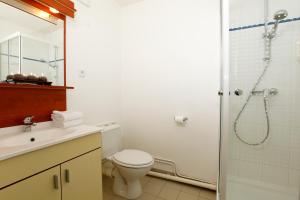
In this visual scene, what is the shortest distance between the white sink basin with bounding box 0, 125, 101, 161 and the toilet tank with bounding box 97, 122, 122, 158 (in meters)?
0.43

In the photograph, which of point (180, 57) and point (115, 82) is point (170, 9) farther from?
point (115, 82)

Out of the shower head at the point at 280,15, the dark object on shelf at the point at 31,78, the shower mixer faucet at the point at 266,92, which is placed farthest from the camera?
the shower mixer faucet at the point at 266,92

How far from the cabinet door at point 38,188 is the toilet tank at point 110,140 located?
2.21 ft


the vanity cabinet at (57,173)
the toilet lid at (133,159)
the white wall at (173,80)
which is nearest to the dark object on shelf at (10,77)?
the vanity cabinet at (57,173)

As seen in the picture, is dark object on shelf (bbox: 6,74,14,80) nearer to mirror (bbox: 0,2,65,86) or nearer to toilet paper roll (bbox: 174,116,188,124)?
mirror (bbox: 0,2,65,86)

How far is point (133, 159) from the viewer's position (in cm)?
151

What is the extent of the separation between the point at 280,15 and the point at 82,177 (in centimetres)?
213

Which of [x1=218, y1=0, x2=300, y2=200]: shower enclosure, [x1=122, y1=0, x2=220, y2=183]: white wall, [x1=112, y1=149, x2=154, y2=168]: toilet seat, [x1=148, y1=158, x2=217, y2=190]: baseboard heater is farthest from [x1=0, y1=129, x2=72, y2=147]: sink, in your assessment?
[x1=218, y1=0, x2=300, y2=200]: shower enclosure

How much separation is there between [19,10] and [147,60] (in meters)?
1.29

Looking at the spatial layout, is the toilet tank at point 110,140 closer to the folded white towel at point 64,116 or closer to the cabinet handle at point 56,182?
the folded white towel at point 64,116

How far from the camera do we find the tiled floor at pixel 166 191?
1.60 meters

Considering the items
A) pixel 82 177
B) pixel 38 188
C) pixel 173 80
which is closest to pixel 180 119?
pixel 173 80

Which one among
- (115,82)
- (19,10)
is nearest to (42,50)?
(19,10)

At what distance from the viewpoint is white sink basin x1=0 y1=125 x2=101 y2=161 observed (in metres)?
0.76
